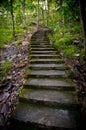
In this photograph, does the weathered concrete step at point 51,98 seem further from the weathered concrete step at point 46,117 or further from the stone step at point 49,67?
the stone step at point 49,67

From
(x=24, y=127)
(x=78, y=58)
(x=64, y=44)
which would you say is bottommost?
(x=24, y=127)

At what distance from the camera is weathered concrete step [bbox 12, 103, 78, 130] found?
3.96 meters

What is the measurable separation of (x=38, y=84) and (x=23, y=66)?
2.07 meters

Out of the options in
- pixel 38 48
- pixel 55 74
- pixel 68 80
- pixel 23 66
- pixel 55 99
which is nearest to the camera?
pixel 55 99

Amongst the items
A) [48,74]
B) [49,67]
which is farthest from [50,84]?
[49,67]

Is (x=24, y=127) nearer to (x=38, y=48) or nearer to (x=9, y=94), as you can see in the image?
(x=9, y=94)

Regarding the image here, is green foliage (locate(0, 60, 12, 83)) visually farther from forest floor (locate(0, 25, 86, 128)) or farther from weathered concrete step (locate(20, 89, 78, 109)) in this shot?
weathered concrete step (locate(20, 89, 78, 109))

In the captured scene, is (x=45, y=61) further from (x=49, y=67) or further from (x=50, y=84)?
(x=50, y=84)

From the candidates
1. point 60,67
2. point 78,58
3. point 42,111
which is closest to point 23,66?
point 60,67

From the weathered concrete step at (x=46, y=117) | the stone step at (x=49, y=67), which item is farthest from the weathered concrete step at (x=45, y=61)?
the weathered concrete step at (x=46, y=117)

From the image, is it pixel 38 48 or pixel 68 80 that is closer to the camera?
pixel 68 80

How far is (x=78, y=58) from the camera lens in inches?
314

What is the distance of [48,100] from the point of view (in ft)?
16.0

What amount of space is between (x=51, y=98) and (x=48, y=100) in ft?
0.52
